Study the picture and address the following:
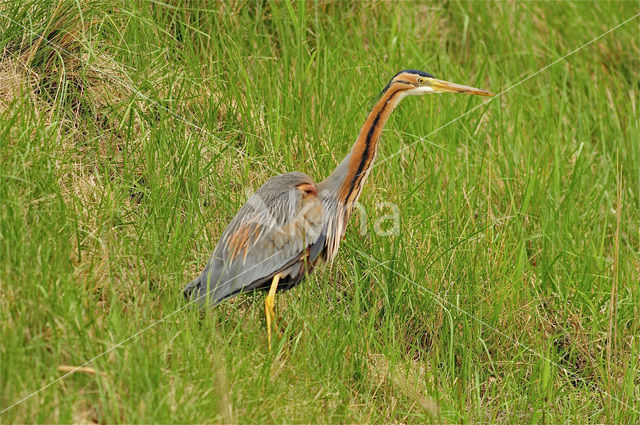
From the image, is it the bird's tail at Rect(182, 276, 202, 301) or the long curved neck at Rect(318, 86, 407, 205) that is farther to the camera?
the long curved neck at Rect(318, 86, 407, 205)

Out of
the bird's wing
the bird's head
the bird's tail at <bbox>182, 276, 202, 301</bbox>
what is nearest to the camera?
the bird's tail at <bbox>182, 276, 202, 301</bbox>

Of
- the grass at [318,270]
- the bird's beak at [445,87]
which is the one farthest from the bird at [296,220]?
the grass at [318,270]

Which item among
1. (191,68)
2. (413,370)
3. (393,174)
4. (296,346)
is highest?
(191,68)

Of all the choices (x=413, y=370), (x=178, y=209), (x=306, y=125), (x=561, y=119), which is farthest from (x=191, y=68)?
(x=561, y=119)

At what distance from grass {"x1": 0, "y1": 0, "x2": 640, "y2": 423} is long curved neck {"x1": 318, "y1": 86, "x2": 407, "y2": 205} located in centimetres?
36

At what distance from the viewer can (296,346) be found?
3.96 meters

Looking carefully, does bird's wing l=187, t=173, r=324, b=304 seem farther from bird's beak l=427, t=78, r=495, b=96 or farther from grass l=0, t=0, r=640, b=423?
bird's beak l=427, t=78, r=495, b=96

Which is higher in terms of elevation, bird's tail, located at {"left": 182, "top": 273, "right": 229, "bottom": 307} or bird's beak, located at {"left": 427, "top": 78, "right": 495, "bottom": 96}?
bird's beak, located at {"left": 427, "top": 78, "right": 495, "bottom": 96}

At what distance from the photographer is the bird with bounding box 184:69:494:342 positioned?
4.30 m

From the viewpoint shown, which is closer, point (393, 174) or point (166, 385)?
point (166, 385)

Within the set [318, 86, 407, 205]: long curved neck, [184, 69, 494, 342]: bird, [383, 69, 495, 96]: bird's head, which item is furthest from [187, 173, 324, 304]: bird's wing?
[383, 69, 495, 96]: bird's head

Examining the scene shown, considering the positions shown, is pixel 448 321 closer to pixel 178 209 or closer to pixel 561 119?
pixel 178 209

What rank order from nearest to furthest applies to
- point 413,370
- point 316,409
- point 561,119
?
point 316,409
point 413,370
point 561,119

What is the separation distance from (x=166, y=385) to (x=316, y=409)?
0.68m
